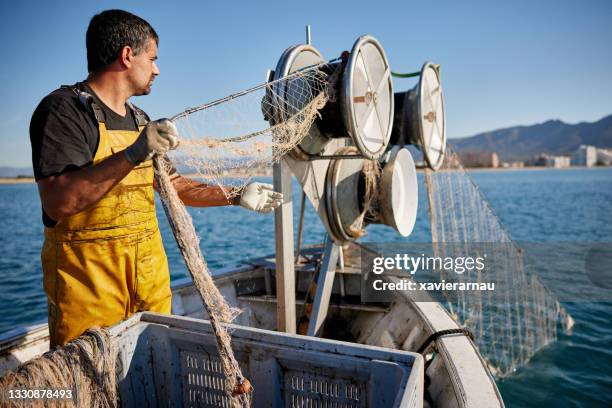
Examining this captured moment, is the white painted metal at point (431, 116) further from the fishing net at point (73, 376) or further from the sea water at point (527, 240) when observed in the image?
the fishing net at point (73, 376)

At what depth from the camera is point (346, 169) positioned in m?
4.49

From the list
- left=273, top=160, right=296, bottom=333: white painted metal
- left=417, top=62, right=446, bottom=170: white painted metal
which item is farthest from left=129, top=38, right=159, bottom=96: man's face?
left=417, top=62, right=446, bottom=170: white painted metal

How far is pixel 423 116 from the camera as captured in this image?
15.8 feet

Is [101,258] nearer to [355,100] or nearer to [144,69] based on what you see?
[144,69]

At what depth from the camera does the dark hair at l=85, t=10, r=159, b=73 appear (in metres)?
2.19

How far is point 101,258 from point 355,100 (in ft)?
7.74

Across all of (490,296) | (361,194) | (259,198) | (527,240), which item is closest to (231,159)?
(259,198)

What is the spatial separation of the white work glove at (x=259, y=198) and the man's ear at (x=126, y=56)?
1.11 metres

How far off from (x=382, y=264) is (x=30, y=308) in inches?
314

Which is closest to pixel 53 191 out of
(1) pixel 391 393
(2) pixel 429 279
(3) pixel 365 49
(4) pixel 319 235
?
(1) pixel 391 393

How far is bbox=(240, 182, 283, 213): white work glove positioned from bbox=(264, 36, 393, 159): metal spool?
69cm

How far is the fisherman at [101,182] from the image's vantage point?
6.22ft

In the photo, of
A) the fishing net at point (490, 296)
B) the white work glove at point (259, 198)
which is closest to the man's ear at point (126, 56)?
the white work glove at point (259, 198)

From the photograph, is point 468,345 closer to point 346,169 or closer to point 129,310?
point 346,169
